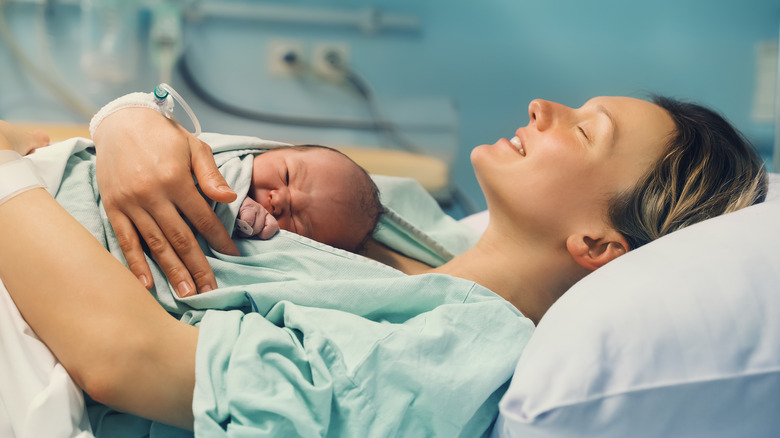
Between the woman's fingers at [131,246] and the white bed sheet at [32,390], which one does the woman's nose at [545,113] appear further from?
the white bed sheet at [32,390]

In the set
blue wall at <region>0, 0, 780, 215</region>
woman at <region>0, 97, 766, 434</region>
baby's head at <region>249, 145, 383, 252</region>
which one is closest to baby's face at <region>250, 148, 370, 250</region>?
baby's head at <region>249, 145, 383, 252</region>

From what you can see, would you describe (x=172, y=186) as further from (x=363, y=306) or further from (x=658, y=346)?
(x=658, y=346)

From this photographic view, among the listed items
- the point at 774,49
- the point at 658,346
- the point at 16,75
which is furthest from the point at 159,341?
the point at 774,49

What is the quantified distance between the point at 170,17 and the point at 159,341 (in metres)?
1.74

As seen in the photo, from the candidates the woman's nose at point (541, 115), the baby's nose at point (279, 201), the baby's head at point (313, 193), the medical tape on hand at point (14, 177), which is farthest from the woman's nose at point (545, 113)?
the medical tape on hand at point (14, 177)

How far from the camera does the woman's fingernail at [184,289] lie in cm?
76

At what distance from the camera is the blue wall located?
2141mm

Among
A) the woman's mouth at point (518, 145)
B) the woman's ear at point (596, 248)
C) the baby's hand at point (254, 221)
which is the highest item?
the woman's mouth at point (518, 145)

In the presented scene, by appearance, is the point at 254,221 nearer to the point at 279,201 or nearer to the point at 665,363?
the point at 279,201

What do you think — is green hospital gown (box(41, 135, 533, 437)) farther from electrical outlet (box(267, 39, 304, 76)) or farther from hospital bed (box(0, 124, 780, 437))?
electrical outlet (box(267, 39, 304, 76))

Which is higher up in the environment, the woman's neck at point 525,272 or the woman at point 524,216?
the woman at point 524,216

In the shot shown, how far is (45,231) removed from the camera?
2.20 ft

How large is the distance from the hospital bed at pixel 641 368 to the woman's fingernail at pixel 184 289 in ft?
0.51

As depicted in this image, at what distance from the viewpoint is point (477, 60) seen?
221 cm
